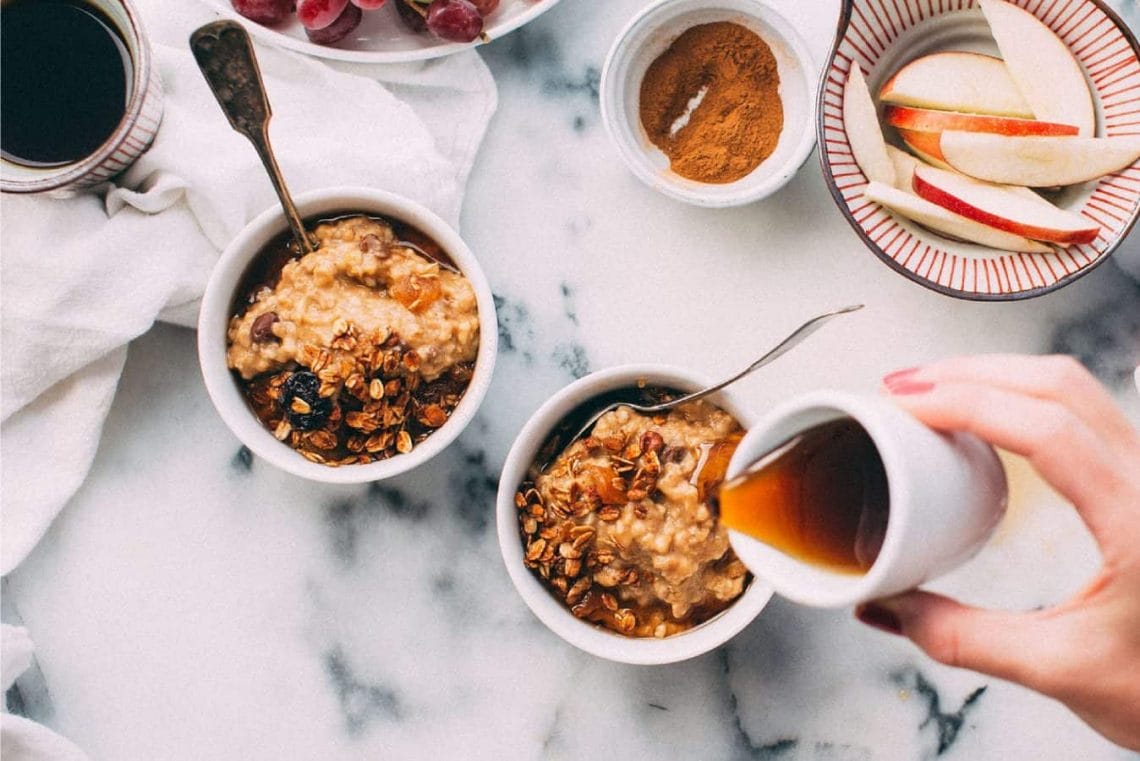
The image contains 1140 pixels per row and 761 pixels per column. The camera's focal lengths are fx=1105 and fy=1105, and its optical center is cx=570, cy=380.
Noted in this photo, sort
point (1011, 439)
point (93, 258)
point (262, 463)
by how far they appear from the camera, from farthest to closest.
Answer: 1. point (262, 463)
2. point (93, 258)
3. point (1011, 439)

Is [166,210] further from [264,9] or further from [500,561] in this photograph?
[500,561]

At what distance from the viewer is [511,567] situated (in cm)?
126

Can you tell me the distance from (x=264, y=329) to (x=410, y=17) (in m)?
0.48

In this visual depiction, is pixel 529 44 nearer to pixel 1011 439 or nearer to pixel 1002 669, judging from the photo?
pixel 1011 439

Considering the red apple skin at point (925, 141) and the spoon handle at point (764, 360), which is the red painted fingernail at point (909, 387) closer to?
the spoon handle at point (764, 360)

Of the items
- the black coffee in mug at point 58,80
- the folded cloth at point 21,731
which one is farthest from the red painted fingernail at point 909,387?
the folded cloth at point 21,731

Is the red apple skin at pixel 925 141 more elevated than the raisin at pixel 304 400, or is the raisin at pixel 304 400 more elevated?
the red apple skin at pixel 925 141

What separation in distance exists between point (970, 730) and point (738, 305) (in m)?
0.63

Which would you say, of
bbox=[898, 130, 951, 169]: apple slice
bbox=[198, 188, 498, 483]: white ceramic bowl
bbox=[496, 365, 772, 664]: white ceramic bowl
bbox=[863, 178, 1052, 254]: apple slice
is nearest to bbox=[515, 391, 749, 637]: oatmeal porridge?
bbox=[496, 365, 772, 664]: white ceramic bowl

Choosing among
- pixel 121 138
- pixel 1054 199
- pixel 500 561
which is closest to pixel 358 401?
pixel 500 561

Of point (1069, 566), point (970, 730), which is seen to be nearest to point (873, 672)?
point (970, 730)

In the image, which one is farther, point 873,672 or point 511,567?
point 873,672

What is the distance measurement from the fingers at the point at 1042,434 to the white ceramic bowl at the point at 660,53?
51cm

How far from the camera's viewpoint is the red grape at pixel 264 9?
4.63ft
